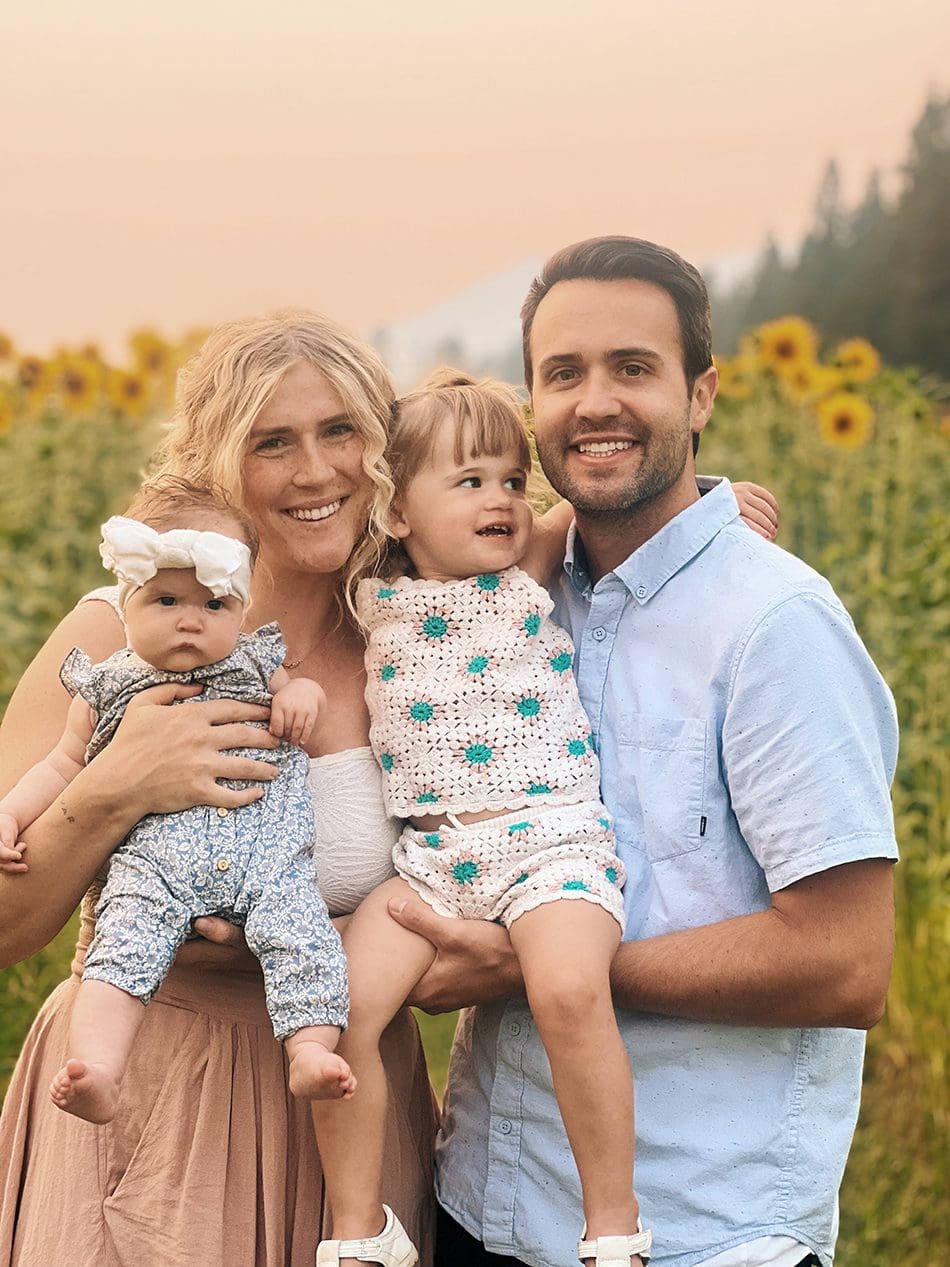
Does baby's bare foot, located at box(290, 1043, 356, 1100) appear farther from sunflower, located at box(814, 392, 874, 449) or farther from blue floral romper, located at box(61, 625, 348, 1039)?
sunflower, located at box(814, 392, 874, 449)

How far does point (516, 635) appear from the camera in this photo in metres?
2.70

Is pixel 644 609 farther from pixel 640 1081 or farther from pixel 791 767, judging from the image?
pixel 640 1081

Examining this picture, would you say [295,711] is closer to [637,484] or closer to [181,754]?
[181,754]

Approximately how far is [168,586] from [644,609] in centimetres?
76

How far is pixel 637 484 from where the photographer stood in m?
2.64

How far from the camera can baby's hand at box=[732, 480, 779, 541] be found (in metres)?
2.93

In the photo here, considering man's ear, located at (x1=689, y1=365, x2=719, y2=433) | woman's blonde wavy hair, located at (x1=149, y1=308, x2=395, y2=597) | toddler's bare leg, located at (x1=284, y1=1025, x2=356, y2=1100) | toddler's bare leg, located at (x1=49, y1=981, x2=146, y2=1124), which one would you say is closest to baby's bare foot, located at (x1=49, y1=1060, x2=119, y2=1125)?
toddler's bare leg, located at (x1=49, y1=981, x2=146, y2=1124)

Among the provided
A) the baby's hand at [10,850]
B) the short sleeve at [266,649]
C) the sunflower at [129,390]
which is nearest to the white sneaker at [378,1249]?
A: the baby's hand at [10,850]

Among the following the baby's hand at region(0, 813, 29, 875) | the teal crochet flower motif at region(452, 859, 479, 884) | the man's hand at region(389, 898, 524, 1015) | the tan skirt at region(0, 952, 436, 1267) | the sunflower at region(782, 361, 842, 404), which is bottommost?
the tan skirt at region(0, 952, 436, 1267)

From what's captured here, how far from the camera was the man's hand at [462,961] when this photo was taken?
2.52m

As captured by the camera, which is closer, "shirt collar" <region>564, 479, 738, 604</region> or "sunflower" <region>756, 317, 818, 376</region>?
"shirt collar" <region>564, 479, 738, 604</region>

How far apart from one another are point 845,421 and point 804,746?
12.6 feet

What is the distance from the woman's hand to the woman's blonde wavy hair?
40 cm

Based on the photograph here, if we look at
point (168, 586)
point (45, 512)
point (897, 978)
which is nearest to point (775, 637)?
point (168, 586)
